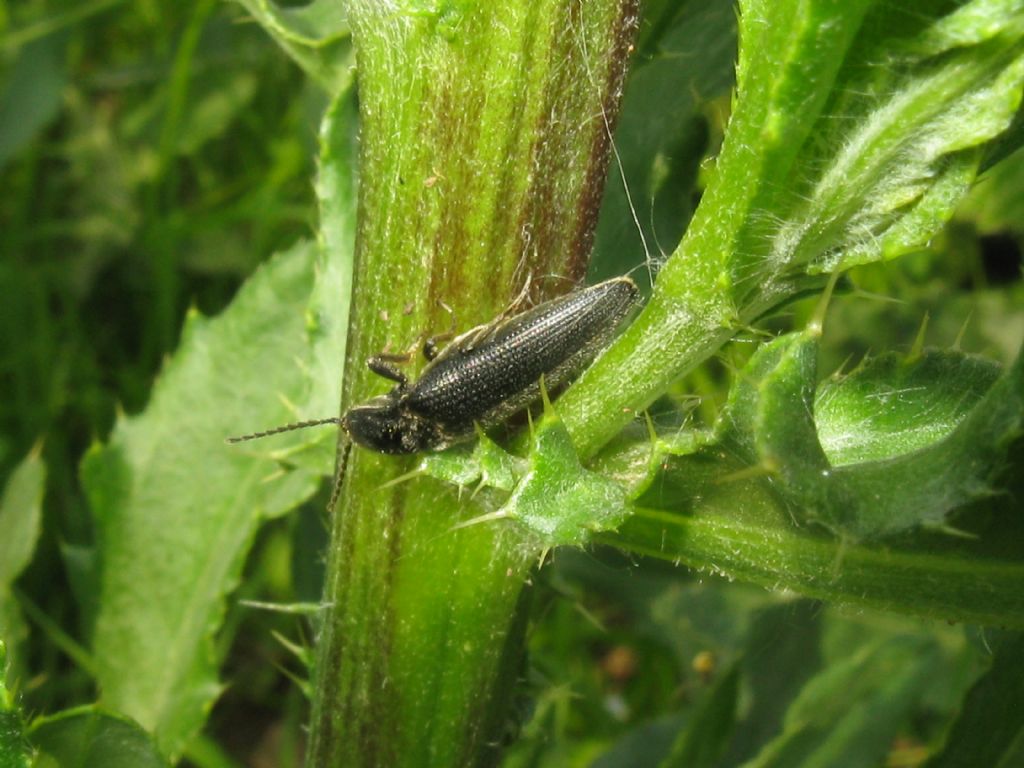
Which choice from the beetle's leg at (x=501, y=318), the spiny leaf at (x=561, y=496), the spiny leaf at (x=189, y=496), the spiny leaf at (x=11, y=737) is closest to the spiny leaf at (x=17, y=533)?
the spiny leaf at (x=189, y=496)

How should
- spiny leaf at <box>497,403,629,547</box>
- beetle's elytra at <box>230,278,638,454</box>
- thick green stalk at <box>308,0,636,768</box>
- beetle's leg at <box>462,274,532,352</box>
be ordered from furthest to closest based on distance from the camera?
beetle's elytra at <box>230,278,638,454</box> < beetle's leg at <box>462,274,532,352</box> < thick green stalk at <box>308,0,636,768</box> < spiny leaf at <box>497,403,629,547</box>

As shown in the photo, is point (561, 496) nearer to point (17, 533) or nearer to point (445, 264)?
point (445, 264)

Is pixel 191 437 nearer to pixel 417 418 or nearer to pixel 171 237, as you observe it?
→ pixel 417 418

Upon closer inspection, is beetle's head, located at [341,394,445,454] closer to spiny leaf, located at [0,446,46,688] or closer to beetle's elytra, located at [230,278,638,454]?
beetle's elytra, located at [230,278,638,454]

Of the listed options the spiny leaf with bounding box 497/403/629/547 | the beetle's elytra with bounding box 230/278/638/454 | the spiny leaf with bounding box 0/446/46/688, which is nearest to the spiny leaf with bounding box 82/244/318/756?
the spiny leaf with bounding box 0/446/46/688

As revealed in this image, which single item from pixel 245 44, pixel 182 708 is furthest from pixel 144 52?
pixel 182 708

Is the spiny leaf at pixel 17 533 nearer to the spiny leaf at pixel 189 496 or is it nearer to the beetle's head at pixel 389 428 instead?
the spiny leaf at pixel 189 496
